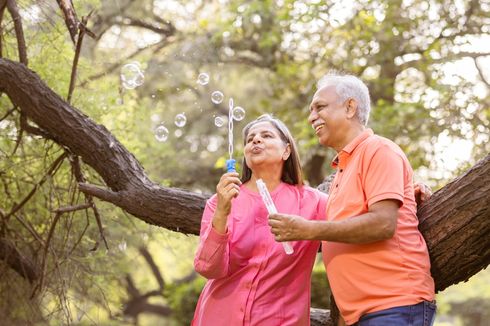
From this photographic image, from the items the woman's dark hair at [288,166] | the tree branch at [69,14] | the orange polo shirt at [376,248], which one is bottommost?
the orange polo shirt at [376,248]

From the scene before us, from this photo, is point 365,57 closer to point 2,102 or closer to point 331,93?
point 2,102

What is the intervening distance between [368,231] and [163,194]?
1.76m

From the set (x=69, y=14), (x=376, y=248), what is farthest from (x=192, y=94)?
(x=376, y=248)

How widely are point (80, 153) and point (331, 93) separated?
2011 millimetres

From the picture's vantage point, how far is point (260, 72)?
40.1 feet

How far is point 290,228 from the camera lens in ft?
8.31

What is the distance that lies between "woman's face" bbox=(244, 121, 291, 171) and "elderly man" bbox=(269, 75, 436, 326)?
0.39 m

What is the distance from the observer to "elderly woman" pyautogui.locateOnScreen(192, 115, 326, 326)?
2980 millimetres

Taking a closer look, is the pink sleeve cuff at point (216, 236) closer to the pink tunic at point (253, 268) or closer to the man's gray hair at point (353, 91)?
the pink tunic at point (253, 268)

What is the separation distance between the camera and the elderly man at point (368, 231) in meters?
2.54

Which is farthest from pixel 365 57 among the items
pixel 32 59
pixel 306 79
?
pixel 32 59

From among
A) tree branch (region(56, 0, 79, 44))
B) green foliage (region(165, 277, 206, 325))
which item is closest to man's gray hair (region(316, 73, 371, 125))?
tree branch (region(56, 0, 79, 44))

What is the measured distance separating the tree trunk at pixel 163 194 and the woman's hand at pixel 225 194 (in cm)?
69

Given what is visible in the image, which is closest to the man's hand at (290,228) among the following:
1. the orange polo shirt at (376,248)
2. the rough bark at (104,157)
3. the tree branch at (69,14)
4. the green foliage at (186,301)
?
the orange polo shirt at (376,248)
